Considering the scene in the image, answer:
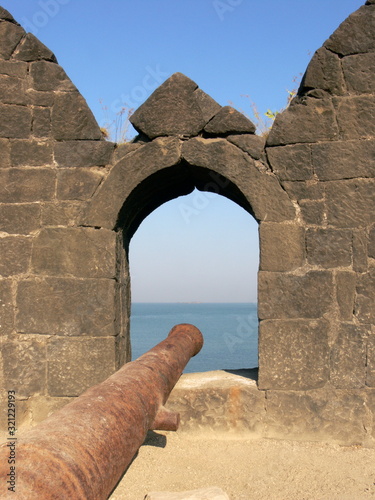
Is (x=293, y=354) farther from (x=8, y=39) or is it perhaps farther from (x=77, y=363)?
(x=8, y=39)

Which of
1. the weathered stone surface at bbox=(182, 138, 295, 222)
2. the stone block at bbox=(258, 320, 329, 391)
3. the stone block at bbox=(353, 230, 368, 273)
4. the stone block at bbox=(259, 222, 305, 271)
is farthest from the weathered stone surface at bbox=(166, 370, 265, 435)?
the weathered stone surface at bbox=(182, 138, 295, 222)

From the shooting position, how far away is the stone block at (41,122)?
5.31 metres

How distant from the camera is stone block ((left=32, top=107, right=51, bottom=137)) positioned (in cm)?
531

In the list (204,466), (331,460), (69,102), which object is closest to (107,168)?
(69,102)

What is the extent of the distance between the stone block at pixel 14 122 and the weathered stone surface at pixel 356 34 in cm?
311

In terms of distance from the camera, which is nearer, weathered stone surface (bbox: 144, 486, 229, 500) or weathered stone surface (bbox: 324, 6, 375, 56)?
weathered stone surface (bbox: 144, 486, 229, 500)

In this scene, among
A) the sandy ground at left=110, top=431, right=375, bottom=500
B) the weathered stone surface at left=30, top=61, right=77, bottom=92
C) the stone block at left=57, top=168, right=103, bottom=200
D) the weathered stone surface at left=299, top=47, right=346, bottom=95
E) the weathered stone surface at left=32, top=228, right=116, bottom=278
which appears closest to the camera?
the sandy ground at left=110, top=431, right=375, bottom=500

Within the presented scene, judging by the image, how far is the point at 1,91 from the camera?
5.32 meters

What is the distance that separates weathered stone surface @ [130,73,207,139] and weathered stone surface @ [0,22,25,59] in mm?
1441

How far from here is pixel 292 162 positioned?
16.5 feet

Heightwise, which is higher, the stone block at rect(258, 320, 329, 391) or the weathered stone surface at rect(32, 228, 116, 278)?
the weathered stone surface at rect(32, 228, 116, 278)

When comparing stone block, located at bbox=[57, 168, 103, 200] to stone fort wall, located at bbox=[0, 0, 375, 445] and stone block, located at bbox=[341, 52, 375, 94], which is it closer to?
stone fort wall, located at bbox=[0, 0, 375, 445]

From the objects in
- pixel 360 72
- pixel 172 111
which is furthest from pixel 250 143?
pixel 360 72

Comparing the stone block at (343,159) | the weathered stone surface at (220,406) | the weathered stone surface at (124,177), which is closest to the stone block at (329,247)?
the stone block at (343,159)
